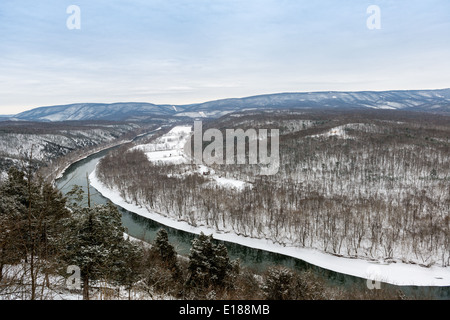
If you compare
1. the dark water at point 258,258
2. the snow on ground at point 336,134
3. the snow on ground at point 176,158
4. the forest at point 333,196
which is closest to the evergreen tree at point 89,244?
the dark water at point 258,258

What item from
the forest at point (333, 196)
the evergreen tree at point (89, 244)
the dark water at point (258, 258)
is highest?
the evergreen tree at point (89, 244)

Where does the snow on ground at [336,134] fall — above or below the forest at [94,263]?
above

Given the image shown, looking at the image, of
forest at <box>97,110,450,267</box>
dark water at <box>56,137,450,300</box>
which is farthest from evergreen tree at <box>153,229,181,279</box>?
forest at <box>97,110,450,267</box>

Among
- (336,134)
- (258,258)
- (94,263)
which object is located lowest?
(258,258)

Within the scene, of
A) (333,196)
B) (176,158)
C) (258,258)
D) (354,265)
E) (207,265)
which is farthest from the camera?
(176,158)

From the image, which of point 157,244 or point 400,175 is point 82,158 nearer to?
point 157,244

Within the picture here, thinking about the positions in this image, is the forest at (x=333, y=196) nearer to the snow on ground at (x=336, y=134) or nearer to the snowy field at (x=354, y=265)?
the snowy field at (x=354, y=265)

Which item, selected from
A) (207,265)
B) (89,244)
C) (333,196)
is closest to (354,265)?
(333,196)

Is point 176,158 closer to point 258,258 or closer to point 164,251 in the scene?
point 258,258

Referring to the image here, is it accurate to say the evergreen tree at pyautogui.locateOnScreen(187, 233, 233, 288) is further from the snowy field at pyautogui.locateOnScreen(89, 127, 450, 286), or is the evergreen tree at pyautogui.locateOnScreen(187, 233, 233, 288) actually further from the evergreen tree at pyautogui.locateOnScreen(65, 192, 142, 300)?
the snowy field at pyautogui.locateOnScreen(89, 127, 450, 286)

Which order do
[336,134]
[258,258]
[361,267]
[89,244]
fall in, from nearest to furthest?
[89,244]
[361,267]
[258,258]
[336,134]

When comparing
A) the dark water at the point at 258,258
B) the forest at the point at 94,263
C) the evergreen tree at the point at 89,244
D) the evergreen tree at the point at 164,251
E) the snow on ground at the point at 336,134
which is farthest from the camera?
the snow on ground at the point at 336,134
